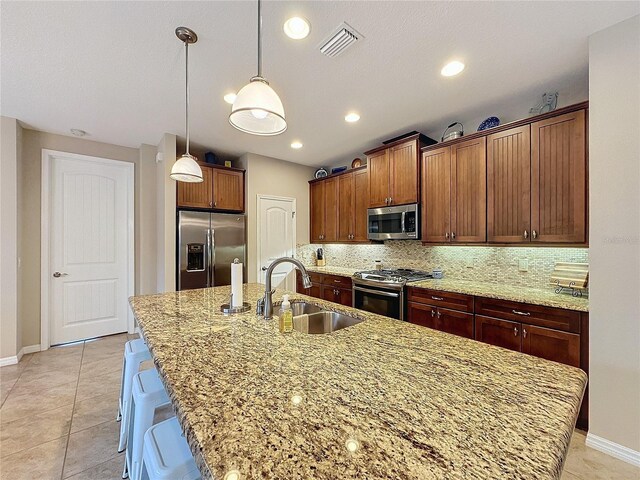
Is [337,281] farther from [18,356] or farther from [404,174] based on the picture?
[18,356]

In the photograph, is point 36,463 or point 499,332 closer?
point 36,463

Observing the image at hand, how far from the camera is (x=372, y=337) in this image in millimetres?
1285

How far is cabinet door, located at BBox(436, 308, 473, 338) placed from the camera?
8.27 ft

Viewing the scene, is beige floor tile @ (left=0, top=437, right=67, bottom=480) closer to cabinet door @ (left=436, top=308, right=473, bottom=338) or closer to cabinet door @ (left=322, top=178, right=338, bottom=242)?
cabinet door @ (left=436, top=308, right=473, bottom=338)

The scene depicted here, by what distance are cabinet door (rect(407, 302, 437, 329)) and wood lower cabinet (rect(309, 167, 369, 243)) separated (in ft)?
4.37

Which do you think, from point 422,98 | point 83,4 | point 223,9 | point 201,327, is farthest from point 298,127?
point 201,327

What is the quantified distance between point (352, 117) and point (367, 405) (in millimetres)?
2871

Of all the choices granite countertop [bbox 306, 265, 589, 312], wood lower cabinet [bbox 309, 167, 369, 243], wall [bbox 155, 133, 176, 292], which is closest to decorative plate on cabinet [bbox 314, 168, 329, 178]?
wood lower cabinet [bbox 309, 167, 369, 243]

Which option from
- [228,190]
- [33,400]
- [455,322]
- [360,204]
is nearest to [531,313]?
[455,322]

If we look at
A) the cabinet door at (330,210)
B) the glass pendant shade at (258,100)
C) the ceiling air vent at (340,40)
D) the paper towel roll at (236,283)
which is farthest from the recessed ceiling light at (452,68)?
the cabinet door at (330,210)

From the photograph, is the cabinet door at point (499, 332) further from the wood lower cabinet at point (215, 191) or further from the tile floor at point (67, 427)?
the wood lower cabinet at point (215, 191)

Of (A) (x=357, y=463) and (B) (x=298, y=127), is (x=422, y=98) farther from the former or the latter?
(A) (x=357, y=463)

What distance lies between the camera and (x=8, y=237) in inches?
118

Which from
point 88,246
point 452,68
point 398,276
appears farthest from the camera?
point 88,246
